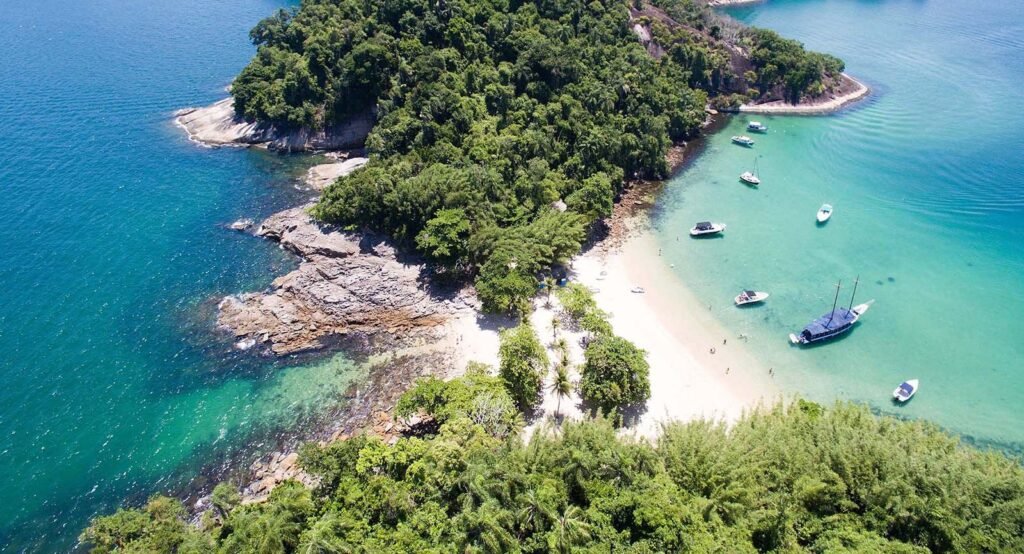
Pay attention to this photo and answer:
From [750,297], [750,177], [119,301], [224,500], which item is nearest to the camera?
[224,500]

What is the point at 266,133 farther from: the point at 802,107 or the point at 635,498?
the point at 802,107

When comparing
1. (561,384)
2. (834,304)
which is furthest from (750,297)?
Answer: (561,384)

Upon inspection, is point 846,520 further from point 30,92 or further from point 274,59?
point 30,92

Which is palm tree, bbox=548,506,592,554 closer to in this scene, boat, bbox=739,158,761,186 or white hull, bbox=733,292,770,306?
white hull, bbox=733,292,770,306

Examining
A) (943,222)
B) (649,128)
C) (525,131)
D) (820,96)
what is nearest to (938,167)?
(943,222)

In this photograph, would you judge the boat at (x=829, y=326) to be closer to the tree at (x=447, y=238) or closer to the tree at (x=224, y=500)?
the tree at (x=447, y=238)

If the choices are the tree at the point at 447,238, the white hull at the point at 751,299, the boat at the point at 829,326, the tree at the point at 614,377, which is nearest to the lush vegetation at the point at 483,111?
the tree at the point at 447,238
